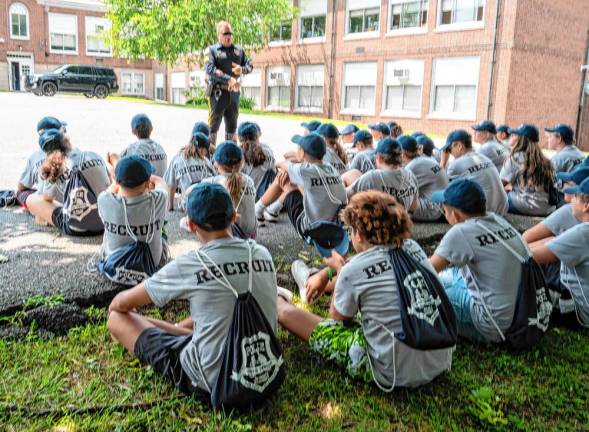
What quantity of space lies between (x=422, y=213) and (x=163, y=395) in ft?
16.2

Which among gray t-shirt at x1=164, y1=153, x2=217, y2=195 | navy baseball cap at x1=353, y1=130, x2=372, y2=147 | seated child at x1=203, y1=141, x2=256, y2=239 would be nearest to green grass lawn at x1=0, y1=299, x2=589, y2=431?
seated child at x1=203, y1=141, x2=256, y2=239

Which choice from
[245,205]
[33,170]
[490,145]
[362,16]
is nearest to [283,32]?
[362,16]

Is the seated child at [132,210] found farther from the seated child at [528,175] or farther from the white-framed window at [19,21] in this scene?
the white-framed window at [19,21]

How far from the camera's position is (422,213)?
24.1 ft

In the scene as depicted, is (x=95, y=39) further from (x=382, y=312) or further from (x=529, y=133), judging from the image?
(x=382, y=312)

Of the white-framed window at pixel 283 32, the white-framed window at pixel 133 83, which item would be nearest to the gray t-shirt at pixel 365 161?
the white-framed window at pixel 283 32

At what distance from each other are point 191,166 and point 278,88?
82.6 feet

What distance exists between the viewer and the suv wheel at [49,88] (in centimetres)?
3064

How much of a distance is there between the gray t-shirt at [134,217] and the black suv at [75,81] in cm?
2929

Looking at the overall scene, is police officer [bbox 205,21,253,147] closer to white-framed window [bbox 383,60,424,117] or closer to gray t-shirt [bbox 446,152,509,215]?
gray t-shirt [bbox 446,152,509,215]

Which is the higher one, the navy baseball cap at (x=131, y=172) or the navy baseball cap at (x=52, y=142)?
the navy baseball cap at (x=52, y=142)

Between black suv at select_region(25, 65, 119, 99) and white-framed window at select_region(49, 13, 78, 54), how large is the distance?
1058 cm

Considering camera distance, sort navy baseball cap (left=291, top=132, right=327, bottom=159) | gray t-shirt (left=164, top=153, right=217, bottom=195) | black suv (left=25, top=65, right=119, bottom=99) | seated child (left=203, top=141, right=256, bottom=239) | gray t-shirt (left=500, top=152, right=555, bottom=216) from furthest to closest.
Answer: black suv (left=25, top=65, right=119, bottom=99) → gray t-shirt (left=500, top=152, right=555, bottom=216) → gray t-shirt (left=164, top=153, right=217, bottom=195) → navy baseball cap (left=291, top=132, right=327, bottom=159) → seated child (left=203, top=141, right=256, bottom=239)

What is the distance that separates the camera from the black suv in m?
30.5
